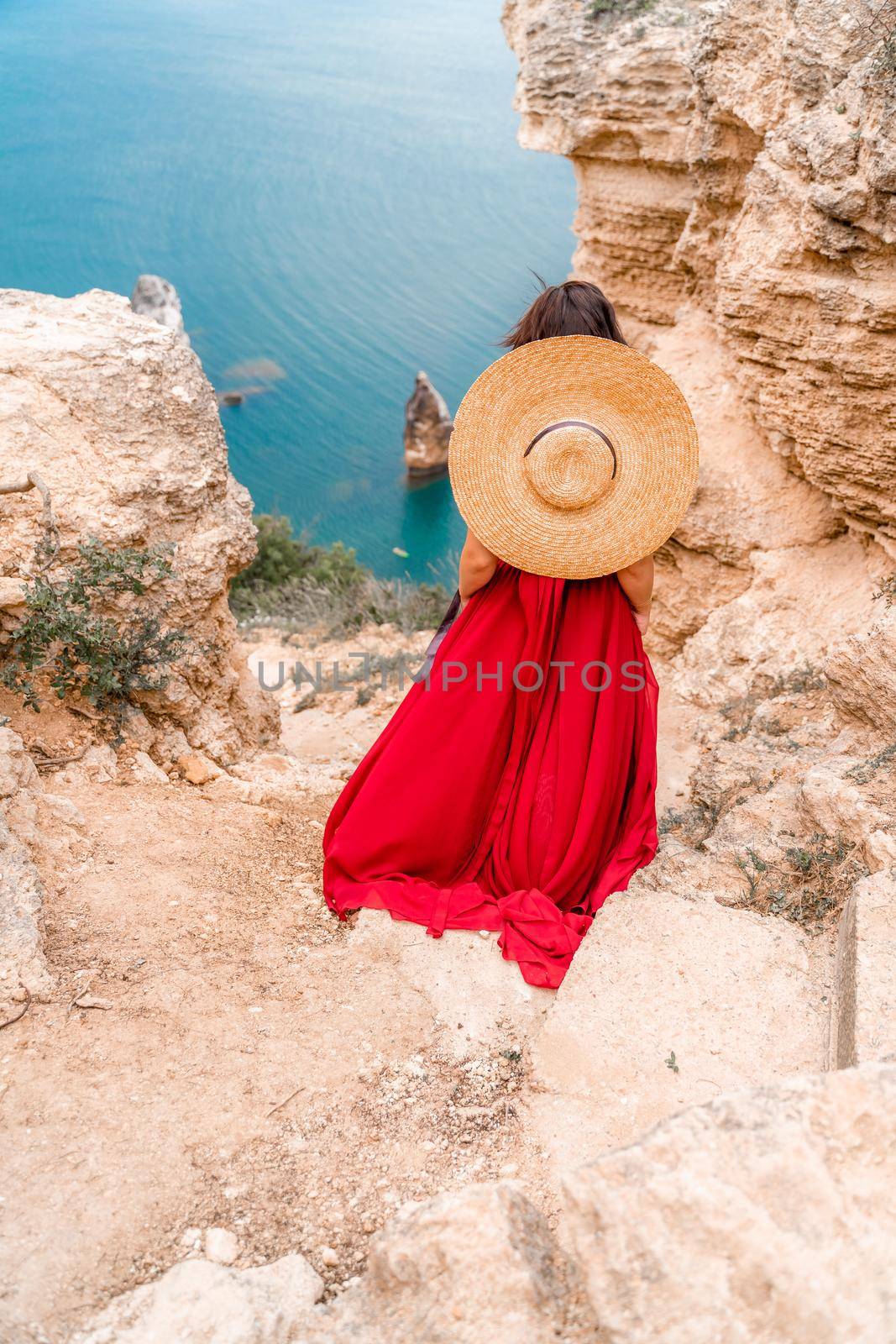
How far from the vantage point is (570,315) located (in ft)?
8.84

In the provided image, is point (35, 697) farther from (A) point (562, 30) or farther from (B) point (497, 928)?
(A) point (562, 30)

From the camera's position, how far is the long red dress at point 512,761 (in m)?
2.96

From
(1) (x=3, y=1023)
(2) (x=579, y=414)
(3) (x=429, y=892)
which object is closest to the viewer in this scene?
(1) (x=3, y=1023)

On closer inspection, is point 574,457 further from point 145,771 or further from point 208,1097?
point 145,771

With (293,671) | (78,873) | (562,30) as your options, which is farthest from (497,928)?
(562,30)

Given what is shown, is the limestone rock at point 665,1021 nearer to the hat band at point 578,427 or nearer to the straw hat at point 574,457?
the straw hat at point 574,457

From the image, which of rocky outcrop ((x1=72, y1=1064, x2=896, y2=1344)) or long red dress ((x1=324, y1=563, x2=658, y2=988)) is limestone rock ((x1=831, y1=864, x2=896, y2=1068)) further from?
long red dress ((x1=324, y1=563, x2=658, y2=988))

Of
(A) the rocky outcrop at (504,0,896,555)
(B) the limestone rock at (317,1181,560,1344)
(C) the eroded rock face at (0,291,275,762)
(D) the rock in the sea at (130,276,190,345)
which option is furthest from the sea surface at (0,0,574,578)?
(B) the limestone rock at (317,1181,560,1344)

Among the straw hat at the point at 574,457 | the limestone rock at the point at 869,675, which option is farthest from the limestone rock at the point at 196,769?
the limestone rock at the point at 869,675

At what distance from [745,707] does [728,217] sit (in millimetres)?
2624

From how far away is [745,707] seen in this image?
456 cm

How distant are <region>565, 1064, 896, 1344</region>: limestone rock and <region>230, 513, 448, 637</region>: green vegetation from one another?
5909mm

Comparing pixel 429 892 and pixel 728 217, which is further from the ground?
pixel 728 217

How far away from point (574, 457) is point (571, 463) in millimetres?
17
